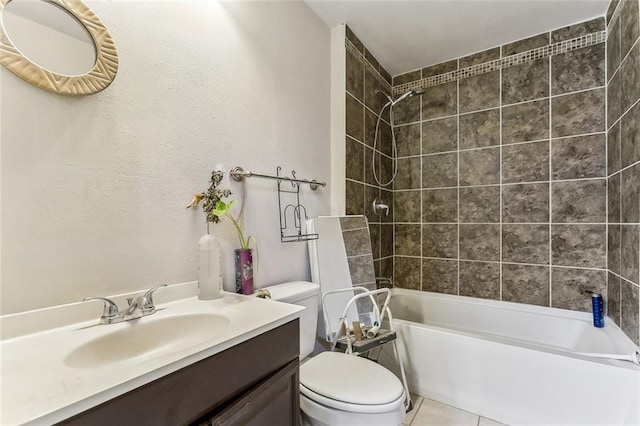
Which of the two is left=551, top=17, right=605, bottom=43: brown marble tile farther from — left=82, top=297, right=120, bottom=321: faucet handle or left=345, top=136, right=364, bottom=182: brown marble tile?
left=82, top=297, right=120, bottom=321: faucet handle

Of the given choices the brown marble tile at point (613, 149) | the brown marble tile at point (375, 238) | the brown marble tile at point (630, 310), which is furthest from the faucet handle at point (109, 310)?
the brown marble tile at point (613, 149)

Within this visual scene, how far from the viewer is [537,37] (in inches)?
86.7

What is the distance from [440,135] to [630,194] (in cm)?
133

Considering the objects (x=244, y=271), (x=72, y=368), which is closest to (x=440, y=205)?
(x=244, y=271)

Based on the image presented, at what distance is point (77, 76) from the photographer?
0.89 metres

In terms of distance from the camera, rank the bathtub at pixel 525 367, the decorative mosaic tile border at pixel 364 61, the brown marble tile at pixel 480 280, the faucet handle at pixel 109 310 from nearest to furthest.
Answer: the faucet handle at pixel 109 310 < the bathtub at pixel 525 367 < the decorative mosaic tile border at pixel 364 61 < the brown marble tile at pixel 480 280

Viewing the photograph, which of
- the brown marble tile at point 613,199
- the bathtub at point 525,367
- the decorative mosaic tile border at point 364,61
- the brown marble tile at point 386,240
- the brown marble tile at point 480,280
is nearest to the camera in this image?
the bathtub at point 525,367

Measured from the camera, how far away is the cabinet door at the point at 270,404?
769 mm

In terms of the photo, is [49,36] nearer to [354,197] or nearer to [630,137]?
[354,197]

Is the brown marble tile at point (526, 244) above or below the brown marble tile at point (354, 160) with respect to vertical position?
below

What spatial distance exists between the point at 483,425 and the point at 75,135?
2320mm

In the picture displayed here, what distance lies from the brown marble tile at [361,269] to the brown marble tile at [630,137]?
155 centimetres

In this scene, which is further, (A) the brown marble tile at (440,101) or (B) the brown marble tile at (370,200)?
(A) the brown marble tile at (440,101)

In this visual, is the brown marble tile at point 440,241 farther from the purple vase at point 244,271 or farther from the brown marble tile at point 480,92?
the purple vase at point 244,271
